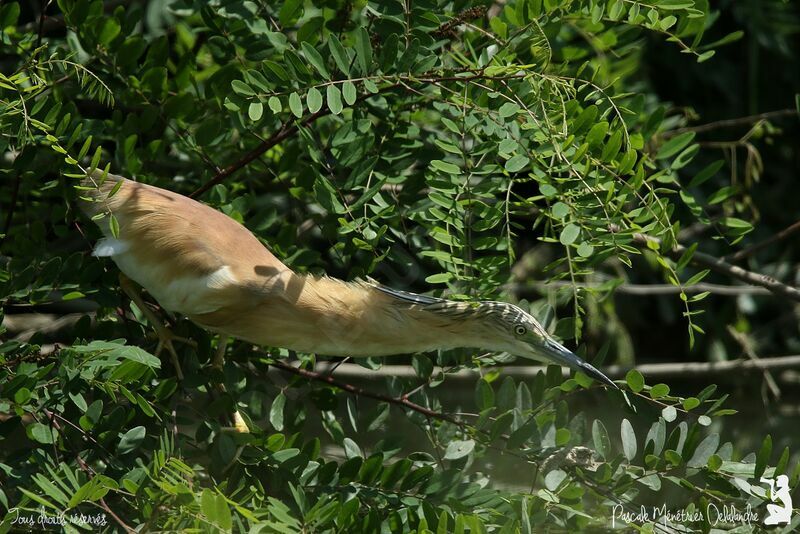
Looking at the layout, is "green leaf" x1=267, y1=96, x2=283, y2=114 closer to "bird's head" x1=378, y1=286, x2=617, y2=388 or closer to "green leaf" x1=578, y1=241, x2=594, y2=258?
"bird's head" x1=378, y1=286, x2=617, y2=388

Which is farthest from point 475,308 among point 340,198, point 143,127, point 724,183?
point 724,183

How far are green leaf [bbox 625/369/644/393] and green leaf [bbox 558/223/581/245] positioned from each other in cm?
29

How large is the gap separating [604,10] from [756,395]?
2.50 m

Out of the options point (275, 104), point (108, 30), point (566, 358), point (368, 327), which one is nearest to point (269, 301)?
point (368, 327)

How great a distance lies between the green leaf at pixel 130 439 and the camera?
78.3 inches

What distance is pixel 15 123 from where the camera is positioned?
192 cm

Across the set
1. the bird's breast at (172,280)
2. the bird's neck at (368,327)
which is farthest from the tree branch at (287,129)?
the bird's neck at (368,327)

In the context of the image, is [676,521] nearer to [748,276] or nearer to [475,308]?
[475,308]

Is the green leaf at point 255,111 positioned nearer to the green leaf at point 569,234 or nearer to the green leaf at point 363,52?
the green leaf at point 363,52

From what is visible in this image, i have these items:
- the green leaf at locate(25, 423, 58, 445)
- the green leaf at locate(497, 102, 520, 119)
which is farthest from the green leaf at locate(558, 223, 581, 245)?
the green leaf at locate(25, 423, 58, 445)

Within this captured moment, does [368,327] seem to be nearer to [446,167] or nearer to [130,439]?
[446,167]

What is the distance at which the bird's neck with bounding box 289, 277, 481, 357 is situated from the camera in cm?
223

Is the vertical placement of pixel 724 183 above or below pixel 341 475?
below

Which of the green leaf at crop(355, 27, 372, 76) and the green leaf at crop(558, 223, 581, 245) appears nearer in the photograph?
the green leaf at crop(558, 223, 581, 245)
